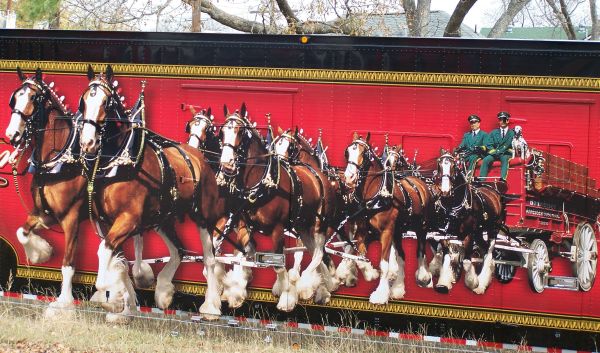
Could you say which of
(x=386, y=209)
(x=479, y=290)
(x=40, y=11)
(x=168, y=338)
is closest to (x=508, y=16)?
(x=40, y=11)

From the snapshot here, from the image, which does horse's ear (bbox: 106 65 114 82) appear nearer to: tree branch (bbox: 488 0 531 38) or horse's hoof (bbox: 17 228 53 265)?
horse's hoof (bbox: 17 228 53 265)

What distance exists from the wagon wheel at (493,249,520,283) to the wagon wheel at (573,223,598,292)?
0.50 metres

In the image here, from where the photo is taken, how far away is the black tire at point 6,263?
27.2ft

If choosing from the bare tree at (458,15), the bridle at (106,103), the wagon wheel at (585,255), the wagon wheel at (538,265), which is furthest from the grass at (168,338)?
the bare tree at (458,15)

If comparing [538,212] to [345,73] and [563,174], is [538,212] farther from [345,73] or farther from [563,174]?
[345,73]

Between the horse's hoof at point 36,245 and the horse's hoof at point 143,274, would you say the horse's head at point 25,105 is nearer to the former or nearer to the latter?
the horse's hoof at point 36,245

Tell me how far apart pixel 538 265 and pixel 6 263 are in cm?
505

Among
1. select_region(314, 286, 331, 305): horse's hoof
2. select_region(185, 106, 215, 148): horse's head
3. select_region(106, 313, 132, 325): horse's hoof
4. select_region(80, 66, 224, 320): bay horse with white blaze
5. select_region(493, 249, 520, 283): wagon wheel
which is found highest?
select_region(185, 106, 215, 148): horse's head

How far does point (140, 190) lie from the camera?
7816 millimetres

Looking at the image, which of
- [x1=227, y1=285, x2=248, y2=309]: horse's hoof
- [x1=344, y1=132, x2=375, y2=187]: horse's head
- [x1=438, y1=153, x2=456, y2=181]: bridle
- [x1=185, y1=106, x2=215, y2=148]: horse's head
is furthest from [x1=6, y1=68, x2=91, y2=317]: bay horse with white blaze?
[x1=438, y1=153, x2=456, y2=181]: bridle

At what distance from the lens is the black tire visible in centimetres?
828

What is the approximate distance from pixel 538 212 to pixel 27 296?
16.0ft

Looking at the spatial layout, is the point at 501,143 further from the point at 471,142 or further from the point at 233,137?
the point at 233,137

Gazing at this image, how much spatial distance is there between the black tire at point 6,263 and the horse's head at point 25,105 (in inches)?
41.0
